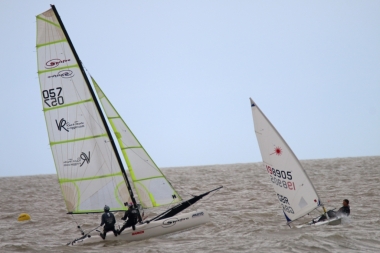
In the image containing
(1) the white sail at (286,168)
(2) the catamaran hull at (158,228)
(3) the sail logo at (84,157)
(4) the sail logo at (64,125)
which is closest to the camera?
(2) the catamaran hull at (158,228)

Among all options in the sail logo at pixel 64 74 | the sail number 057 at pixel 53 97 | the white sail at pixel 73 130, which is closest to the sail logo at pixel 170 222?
the white sail at pixel 73 130

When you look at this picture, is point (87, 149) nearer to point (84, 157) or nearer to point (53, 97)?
point (84, 157)

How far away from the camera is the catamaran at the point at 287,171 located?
17.5 metres

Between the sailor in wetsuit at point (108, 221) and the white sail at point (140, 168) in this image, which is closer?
the sailor in wetsuit at point (108, 221)

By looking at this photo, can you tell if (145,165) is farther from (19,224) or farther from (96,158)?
(19,224)

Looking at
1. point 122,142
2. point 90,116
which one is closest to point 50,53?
point 90,116

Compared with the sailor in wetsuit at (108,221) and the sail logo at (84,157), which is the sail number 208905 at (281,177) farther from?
the sail logo at (84,157)

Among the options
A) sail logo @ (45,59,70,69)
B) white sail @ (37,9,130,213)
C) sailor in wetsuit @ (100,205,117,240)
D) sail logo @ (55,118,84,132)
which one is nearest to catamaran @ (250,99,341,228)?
white sail @ (37,9,130,213)

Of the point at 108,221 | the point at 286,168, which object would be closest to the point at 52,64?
the point at 108,221

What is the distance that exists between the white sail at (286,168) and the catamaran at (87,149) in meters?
2.80

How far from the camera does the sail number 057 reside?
16828 mm

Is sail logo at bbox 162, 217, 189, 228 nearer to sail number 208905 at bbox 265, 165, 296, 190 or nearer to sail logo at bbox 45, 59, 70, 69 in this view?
sail number 208905 at bbox 265, 165, 296, 190

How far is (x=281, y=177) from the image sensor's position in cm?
1783

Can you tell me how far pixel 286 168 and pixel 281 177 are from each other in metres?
0.40
